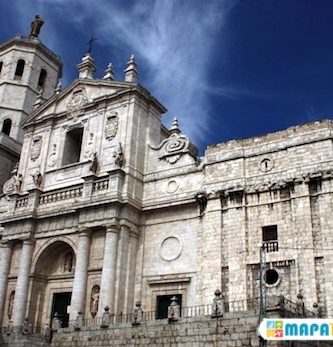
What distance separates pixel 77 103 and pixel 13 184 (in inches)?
223

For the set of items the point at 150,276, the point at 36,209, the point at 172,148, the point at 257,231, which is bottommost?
the point at 150,276

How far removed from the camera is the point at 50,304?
2417 centimetres

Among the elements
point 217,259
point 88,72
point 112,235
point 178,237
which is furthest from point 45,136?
point 217,259

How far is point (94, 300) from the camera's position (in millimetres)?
22000

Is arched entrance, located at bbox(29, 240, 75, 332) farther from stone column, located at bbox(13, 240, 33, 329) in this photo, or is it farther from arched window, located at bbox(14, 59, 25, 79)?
arched window, located at bbox(14, 59, 25, 79)

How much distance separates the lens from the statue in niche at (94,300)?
21.7 metres

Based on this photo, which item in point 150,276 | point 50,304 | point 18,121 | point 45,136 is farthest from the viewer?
point 18,121

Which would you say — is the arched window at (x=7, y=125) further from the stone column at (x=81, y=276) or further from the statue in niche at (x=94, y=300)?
the statue in niche at (x=94, y=300)

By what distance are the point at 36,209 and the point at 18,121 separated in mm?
10115

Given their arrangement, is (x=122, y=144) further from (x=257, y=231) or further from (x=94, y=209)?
(x=257, y=231)

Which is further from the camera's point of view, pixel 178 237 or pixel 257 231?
pixel 178 237

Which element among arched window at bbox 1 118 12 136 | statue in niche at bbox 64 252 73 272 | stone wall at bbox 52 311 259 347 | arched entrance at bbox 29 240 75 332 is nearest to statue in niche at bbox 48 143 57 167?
arched entrance at bbox 29 240 75 332

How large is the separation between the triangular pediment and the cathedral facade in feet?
0.22

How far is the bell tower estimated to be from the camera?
33625 mm
